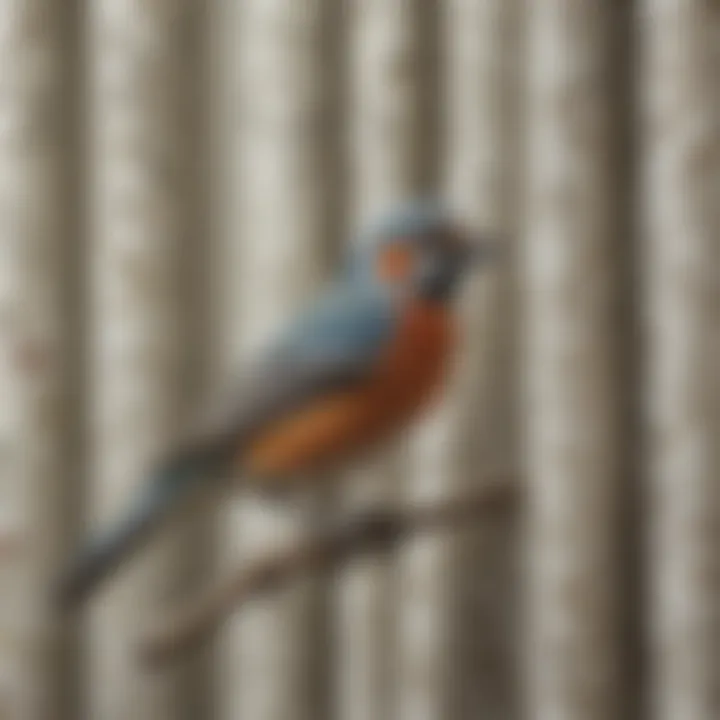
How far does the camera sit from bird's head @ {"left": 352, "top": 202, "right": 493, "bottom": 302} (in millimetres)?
848

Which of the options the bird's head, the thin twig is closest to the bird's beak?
the bird's head

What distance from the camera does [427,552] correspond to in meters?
0.86

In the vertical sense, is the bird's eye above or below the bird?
above

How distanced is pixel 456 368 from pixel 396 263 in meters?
0.08

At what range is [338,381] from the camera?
2.79 feet

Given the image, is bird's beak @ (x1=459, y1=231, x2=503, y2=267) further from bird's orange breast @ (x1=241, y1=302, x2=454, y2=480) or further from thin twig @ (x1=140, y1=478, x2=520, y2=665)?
thin twig @ (x1=140, y1=478, x2=520, y2=665)

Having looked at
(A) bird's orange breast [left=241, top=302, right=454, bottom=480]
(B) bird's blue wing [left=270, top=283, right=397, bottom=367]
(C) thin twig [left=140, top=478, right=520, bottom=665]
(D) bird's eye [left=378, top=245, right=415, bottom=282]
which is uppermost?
(D) bird's eye [left=378, top=245, right=415, bottom=282]

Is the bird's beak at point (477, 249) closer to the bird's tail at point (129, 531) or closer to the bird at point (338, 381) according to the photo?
the bird at point (338, 381)

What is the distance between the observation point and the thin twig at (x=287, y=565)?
856mm

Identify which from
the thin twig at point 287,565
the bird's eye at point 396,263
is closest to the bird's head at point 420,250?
the bird's eye at point 396,263

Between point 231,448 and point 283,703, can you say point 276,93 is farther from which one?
point 283,703

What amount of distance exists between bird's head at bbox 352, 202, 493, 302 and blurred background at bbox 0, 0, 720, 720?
0.01 metres

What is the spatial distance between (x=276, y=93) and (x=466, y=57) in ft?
0.43

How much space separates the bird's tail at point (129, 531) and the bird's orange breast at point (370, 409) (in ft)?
0.13
